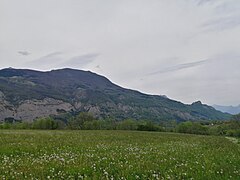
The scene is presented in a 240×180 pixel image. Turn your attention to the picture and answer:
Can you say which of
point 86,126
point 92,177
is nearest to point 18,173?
point 92,177

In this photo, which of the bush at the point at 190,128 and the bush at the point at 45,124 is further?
the bush at the point at 190,128

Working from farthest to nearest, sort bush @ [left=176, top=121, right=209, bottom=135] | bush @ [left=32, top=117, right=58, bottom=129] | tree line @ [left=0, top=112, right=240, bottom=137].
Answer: bush @ [left=176, top=121, right=209, bottom=135] < bush @ [left=32, top=117, right=58, bottom=129] < tree line @ [left=0, top=112, right=240, bottom=137]

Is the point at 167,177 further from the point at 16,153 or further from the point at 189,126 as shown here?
the point at 189,126

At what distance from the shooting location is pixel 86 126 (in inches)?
4437

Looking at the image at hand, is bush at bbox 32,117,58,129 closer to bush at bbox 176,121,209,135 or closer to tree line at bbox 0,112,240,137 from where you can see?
tree line at bbox 0,112,240,137

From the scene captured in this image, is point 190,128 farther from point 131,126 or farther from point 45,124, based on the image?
point 45,124

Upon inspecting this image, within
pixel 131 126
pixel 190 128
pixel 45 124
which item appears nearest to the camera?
pixel 45 124

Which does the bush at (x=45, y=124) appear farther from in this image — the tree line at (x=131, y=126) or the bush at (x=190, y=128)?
the bush at (x=190, y=128)

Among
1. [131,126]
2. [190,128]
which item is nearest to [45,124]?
[131,126]

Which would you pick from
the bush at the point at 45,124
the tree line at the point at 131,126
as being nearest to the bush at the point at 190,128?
the tree line at the point at 131,126

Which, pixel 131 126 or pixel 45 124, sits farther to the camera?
pixel 131 126

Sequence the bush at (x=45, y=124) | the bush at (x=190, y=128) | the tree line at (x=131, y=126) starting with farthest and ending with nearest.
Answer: the bush at (x=190, y=128)
the bush at (x=45, y=124)
the tree line at (x=131, y=126)

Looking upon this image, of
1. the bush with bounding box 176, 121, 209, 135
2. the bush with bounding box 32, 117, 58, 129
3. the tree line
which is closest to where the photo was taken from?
the tree line

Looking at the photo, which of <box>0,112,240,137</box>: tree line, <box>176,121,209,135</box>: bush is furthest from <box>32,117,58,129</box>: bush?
<box>176,121,209,135</box>: bush
